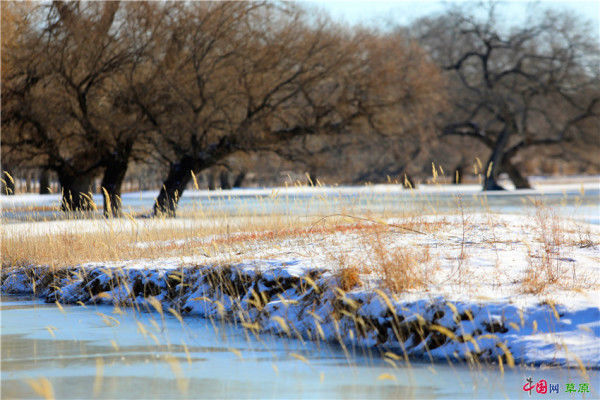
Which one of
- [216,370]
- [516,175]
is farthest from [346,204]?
[516,175]

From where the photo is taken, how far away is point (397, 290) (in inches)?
265

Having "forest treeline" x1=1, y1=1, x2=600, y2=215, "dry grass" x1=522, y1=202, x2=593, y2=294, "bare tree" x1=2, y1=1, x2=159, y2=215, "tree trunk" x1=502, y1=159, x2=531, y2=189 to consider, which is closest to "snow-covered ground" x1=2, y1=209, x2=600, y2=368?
"dry grass" x1=522, y1=202, x2=593, y2=294

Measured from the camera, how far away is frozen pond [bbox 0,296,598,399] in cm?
514

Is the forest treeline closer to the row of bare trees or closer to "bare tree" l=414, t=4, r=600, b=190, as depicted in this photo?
the row of bare trees

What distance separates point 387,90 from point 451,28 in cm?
1551

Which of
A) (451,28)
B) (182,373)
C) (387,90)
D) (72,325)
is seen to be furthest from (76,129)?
(451,28)

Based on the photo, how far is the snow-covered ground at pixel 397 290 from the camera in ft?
19.7

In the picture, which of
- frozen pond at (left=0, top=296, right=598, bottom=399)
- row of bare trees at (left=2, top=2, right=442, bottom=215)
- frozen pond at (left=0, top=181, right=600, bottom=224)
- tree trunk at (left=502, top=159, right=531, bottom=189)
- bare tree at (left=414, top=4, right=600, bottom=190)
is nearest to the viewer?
Result: frozen pond at (left=0, top=296, right=598, bottom=399)

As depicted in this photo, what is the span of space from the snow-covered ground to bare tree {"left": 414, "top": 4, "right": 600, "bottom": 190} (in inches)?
1037

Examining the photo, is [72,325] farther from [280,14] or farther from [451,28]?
→ [451,28]

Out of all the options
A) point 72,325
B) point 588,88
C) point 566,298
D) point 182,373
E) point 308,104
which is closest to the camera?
point 182,373

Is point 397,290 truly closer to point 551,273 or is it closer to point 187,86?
point 551,273

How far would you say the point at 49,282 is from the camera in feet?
32.5

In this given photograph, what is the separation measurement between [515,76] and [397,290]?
107 ft
